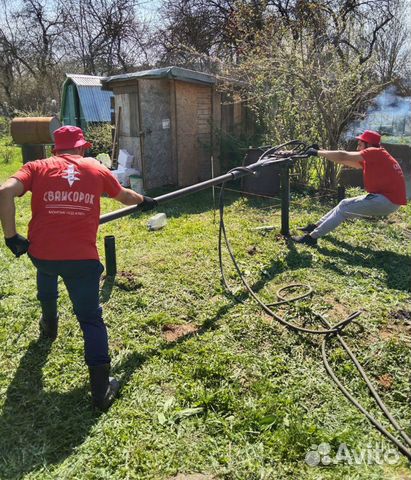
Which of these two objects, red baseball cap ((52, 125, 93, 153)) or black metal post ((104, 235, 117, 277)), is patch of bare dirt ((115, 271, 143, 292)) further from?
red baseball cap ((52, 125, 93, 153))

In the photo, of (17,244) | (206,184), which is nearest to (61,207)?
(17,244)

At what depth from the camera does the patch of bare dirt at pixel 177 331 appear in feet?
12.1

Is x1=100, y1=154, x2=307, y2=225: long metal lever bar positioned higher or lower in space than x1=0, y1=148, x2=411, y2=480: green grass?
higher

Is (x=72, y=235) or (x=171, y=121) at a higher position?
(x=171, y=121)

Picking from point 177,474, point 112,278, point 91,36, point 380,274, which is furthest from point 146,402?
point 91,36

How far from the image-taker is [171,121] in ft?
30.9

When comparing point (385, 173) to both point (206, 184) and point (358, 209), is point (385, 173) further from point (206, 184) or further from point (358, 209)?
point (206, 184)

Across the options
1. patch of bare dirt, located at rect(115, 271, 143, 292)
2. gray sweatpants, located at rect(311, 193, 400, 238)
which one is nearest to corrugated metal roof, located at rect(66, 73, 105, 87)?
gray sweatpants, located at rect(311, 193, 400, 238)

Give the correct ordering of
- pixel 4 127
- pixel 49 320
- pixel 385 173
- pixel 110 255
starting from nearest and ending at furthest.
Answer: pixel 49 320 → pixel 110 255 → pixel 385 173 → pixel 4 127

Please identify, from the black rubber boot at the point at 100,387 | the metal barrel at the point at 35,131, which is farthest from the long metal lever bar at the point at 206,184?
the metal barrel at the point at 35,131

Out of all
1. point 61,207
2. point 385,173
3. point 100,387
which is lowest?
point 100,387

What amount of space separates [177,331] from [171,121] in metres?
6.50

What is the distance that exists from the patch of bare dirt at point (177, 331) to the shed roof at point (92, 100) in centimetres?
1215

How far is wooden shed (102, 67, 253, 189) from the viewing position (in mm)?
9117
